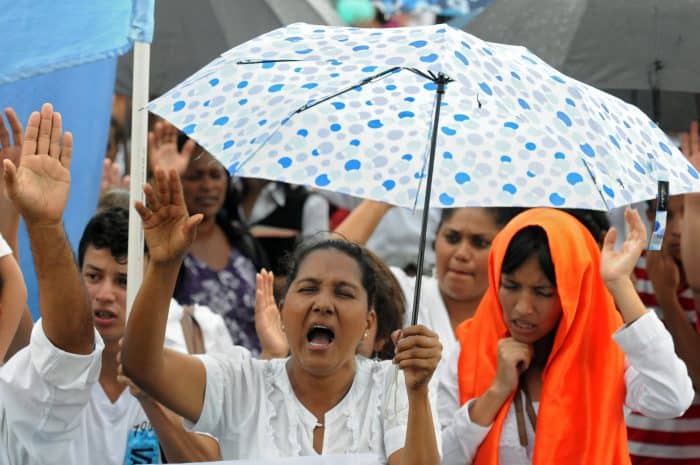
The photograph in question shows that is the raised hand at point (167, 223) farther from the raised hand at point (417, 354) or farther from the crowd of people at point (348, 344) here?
the raised hand at point (417, 354)

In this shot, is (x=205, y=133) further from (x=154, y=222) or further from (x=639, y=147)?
(x=639, y=147)

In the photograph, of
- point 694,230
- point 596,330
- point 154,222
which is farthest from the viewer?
point 694,230

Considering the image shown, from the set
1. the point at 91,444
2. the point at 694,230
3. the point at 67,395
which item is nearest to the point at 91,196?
the point at 91,444

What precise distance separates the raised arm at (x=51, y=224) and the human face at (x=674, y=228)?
9.38 ft

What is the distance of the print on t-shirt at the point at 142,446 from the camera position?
486 centimetres

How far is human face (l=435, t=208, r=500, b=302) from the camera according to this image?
6.11 metres

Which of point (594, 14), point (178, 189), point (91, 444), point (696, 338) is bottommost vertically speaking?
point (91, 444)

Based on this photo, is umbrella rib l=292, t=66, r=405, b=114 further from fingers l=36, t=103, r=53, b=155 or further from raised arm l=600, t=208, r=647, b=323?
Answer: raised arm l=600, t=208, r=647, b=323

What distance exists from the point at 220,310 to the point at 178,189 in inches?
107

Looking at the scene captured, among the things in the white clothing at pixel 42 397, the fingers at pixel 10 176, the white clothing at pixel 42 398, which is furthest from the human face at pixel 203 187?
the fingers at pixel 10 176

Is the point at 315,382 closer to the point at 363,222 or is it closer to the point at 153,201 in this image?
the point at 153,201

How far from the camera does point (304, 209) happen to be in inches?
313

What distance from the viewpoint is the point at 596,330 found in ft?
16.7

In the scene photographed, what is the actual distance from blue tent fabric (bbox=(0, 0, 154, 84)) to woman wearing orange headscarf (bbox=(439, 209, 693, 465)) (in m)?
1.71
